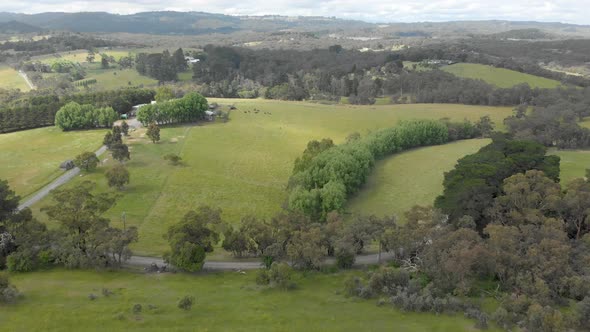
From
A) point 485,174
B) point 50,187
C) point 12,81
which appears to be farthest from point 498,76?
point 12,81

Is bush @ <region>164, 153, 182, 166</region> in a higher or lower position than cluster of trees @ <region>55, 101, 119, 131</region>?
lower

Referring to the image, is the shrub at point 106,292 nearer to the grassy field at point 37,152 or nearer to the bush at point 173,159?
the grassy field at point 37,152

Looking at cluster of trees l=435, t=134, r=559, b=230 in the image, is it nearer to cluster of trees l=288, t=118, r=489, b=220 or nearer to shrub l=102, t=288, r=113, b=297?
cluster of trees l=288, t=118, r=489, b=220

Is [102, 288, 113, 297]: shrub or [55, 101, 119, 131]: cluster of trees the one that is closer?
[102, 288, 113, 297]: shrub

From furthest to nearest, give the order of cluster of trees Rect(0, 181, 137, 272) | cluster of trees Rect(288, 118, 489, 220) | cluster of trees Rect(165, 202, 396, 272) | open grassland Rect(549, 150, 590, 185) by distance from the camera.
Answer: open grassland Rect(549, 150, 590, 185)
cluster of trees Rect(288, 118, 489, 220)
cluster of trees Rect(165, 202, 396, 272)
cluster of trees Rect(0, 181, 137, 272)

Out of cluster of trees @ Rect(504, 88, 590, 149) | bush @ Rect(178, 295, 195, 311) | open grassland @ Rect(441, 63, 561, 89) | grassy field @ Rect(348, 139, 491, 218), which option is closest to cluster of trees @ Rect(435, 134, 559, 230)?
grassy field @ Rect(348, 139, 491, 218)

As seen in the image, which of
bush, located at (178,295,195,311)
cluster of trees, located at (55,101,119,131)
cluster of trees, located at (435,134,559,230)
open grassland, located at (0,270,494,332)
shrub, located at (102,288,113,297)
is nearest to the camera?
open grassland, located at (0,270,494,332)
